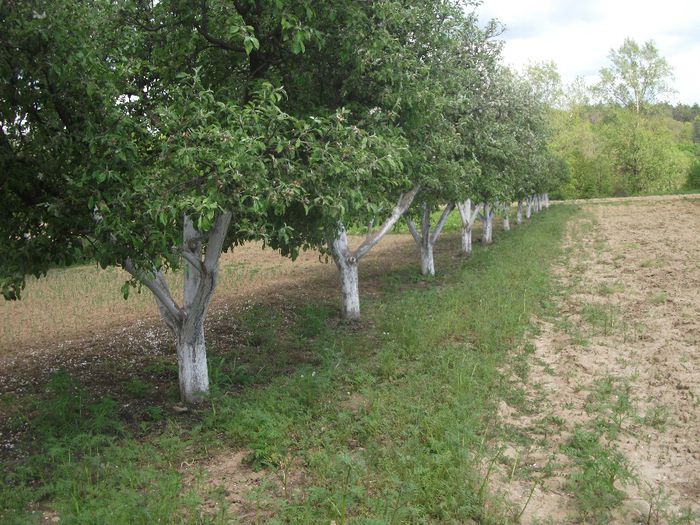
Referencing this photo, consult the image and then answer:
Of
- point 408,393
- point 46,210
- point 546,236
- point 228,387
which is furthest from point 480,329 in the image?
point 546,236

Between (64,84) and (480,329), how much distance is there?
344 inches

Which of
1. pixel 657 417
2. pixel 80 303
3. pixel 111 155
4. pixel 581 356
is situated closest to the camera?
pixel 111 155

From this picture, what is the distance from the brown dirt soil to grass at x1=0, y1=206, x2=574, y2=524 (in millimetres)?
519

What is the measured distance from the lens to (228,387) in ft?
31.4

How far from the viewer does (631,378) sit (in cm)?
913

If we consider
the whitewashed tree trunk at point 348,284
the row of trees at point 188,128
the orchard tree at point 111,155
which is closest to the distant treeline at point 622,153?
the whitewashed tree trunk at point 348,284

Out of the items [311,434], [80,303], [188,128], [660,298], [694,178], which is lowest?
[311,434]

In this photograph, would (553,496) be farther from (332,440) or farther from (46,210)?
(46,210)

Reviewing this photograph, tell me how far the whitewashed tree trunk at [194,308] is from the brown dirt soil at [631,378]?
15.4ft

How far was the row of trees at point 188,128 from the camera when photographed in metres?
6.44

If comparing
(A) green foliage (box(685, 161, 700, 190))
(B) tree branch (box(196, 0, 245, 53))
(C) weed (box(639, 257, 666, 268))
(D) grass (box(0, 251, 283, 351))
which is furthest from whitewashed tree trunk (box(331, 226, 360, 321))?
(A) green foliage (box(685, 161, 700, 190))

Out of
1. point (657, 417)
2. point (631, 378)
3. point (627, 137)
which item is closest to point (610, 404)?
point (657, 417)

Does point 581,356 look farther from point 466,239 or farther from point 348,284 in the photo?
point 466,239

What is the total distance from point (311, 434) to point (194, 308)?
110 inches
